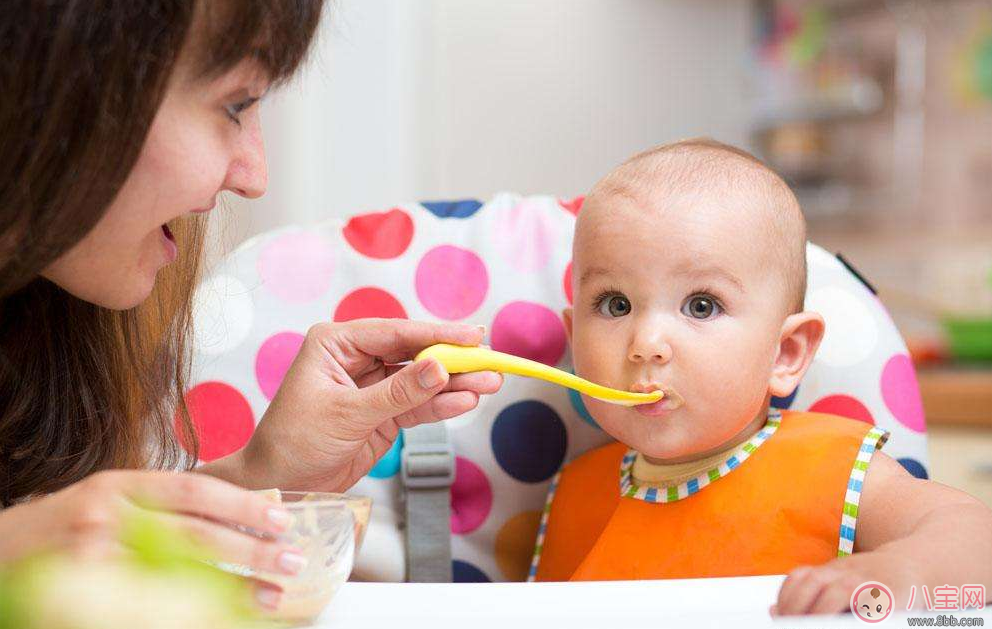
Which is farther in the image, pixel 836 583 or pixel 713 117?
pixel 713 117

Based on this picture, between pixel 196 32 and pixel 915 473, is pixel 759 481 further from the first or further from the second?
pixel 196 32

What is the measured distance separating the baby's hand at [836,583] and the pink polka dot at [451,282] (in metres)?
0.49

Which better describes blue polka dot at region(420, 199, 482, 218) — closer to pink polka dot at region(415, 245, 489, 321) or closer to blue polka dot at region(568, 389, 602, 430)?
pink polka dot at region(415, 245, 489, 321)

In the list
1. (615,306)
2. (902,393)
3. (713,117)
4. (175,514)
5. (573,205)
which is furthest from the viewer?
(713,117)

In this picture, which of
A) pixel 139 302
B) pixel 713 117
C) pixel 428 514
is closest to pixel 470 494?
pixel 428 514

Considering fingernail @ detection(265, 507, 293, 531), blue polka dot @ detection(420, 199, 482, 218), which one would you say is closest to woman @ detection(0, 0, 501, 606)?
fingernail @ detection(265, 507, 293, 531)

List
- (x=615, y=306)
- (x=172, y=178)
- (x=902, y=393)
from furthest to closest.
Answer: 1. (x=902, y=393)
2. (x=615, y=306)
3. (x=172, y=178)

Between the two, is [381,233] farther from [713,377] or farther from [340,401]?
[713,377]

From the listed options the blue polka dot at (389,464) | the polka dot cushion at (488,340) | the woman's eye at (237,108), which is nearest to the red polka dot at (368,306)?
the polka dot cushion at (488,340)

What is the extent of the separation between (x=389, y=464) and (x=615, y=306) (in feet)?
0.85

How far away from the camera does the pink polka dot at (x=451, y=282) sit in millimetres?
983

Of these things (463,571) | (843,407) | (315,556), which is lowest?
(463,571)

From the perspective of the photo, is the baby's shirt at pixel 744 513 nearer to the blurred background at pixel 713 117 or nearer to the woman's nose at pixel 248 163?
the woman's nose at pixel 248 163

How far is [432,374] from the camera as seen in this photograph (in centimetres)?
73
